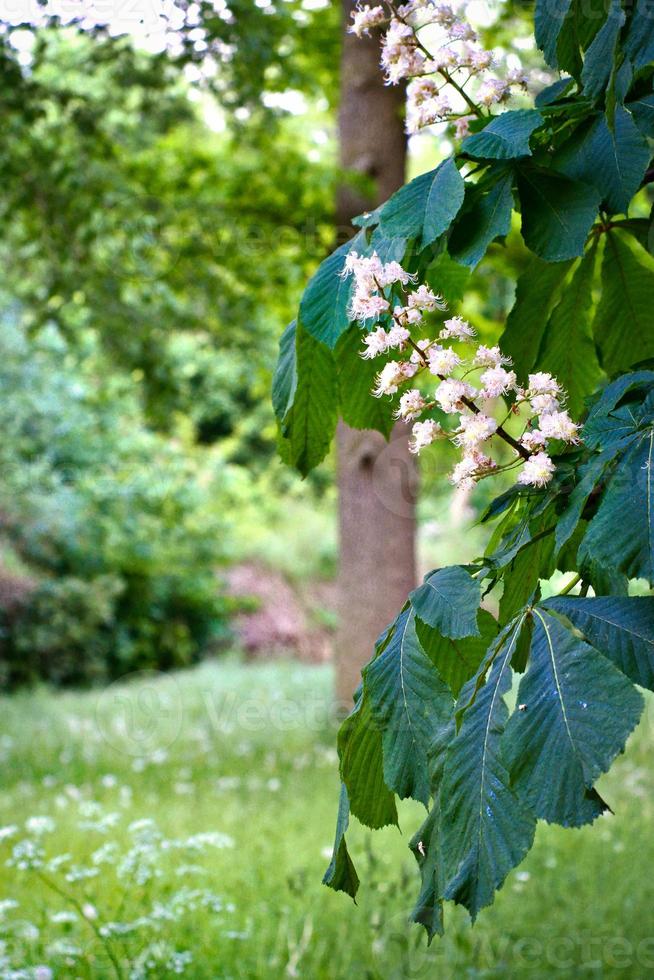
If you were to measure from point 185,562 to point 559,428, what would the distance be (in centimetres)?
1039

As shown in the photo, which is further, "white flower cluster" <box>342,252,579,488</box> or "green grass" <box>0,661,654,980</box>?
"green grass" <box>0,661,654,980</box>

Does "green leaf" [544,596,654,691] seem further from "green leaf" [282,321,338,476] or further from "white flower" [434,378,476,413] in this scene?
"green leaf" [282,321,338,476]

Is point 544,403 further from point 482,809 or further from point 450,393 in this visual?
point 482,809

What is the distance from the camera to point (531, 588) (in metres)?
1.39

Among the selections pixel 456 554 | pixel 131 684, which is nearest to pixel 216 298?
pixel 131 684

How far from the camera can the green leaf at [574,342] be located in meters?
1.67

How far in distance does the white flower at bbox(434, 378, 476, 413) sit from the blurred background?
6.0 inches

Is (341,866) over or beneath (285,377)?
beneath

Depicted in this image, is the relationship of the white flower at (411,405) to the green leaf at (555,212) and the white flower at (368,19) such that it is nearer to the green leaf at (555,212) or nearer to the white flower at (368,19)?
the green leaf at (555,212)

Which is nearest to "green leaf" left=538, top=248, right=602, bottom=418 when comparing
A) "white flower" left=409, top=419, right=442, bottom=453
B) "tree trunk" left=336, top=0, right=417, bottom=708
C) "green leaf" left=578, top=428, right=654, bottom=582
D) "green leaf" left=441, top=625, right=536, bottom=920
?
"white flower" left=409, top=419, right=442, bottom=453

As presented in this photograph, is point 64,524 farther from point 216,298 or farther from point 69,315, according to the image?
point 216,298

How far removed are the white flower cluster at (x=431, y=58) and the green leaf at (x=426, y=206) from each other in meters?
0.19

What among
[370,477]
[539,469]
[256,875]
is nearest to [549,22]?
[539,469]

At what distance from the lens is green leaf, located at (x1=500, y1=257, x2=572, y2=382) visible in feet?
5.38
